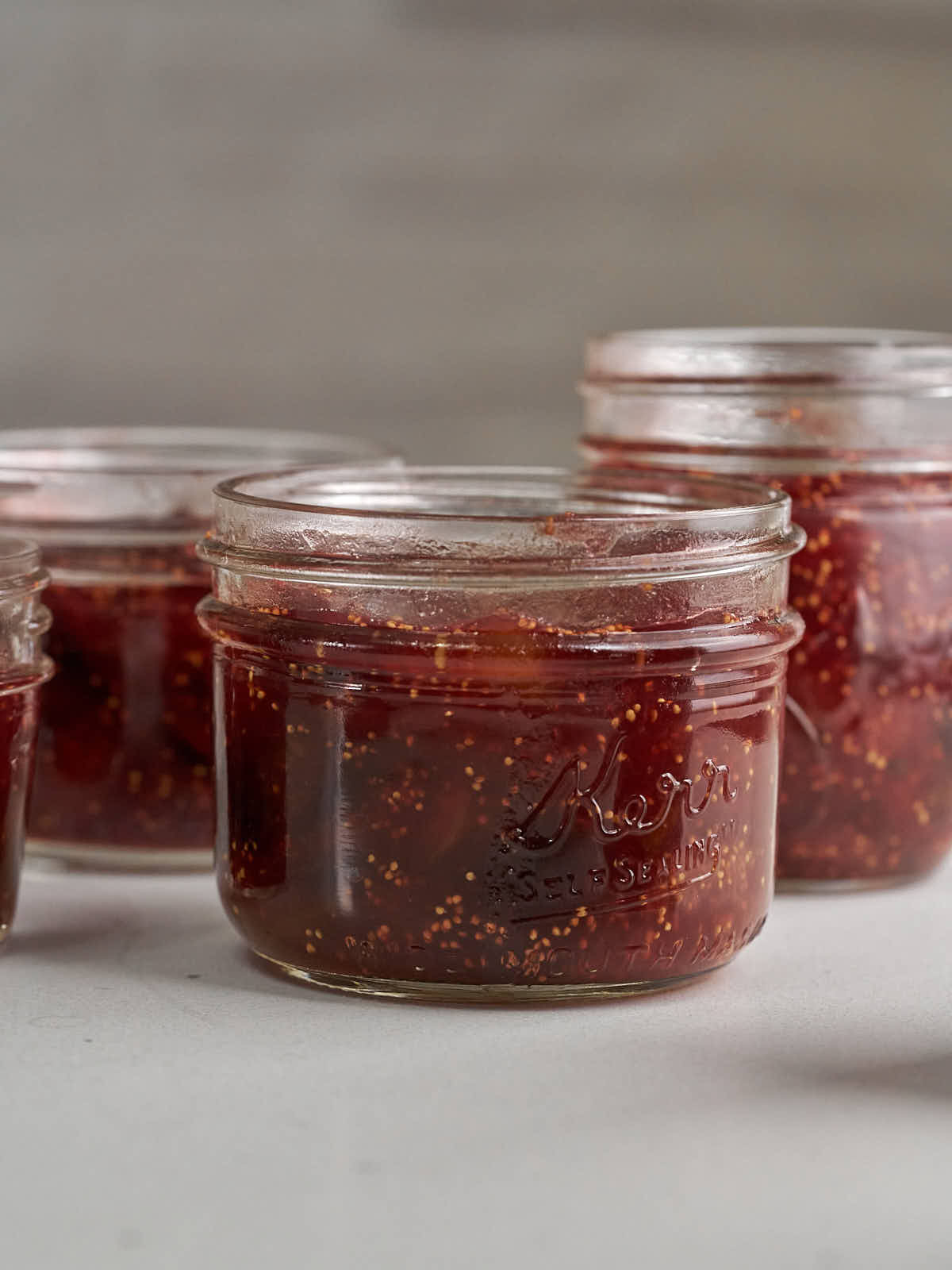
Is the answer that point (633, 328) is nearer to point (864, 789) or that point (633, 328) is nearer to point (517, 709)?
point (864, 789)

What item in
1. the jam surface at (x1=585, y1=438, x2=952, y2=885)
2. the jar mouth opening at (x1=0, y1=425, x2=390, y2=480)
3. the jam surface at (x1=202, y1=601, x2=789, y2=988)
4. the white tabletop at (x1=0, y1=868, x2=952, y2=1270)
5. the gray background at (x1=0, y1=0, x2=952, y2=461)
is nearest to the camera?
the white tabletop at (x1=0, y1=868, x2=952, y2=1270)

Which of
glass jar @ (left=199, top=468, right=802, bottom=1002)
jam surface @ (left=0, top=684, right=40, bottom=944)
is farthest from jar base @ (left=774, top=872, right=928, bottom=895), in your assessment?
jam surface @ (left=0, top=684, right=40, bottom=944)

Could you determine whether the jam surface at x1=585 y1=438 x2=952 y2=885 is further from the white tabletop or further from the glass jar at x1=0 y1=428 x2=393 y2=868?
the glass jar at x1=0 y1=428 x2=393 y2=868

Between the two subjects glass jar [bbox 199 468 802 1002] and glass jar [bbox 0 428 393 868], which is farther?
glass jar [bbox 0 428 393 868]

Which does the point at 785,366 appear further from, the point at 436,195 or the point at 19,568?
the point at 436,195

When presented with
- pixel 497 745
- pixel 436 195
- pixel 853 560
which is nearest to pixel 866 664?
pixel 853 560

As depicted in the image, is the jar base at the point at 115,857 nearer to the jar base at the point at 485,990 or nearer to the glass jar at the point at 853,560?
the jar base at the point at 485,990

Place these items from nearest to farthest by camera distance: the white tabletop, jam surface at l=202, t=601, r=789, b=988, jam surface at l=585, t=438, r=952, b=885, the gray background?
the white tabletop
jam surface at l=202, t=601, r=789, b=988
jam surface at l=585, t=438, r=952, b=885
the gray background

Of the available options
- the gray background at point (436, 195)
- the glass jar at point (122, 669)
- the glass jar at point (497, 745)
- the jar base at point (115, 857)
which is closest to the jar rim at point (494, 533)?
the glass jar at point (497, 745)
